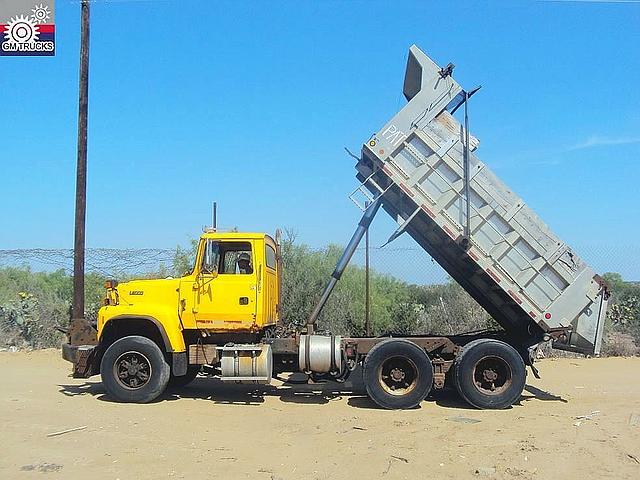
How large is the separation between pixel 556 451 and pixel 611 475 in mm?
888

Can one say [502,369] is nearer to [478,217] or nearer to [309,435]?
[478,217]

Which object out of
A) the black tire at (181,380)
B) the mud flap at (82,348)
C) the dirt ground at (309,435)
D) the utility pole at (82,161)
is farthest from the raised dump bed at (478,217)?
the utility pole at (82,161)

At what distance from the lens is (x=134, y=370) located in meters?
9.85

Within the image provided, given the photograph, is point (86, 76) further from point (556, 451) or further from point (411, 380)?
point (556, 451)

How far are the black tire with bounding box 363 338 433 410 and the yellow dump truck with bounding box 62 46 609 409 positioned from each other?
0.05 ft

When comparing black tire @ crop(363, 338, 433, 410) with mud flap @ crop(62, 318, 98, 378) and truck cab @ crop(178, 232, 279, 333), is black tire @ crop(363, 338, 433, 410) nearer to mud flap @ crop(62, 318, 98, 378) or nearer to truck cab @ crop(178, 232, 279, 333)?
truck cab @ crop(178, 232, 279, 333)

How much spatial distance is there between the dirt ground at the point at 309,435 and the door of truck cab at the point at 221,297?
1294 millimetres

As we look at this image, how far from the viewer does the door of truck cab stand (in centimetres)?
994

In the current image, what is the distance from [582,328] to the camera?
9.71 metres

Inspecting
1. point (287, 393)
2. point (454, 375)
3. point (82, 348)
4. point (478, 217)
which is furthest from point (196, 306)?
point (478, 217)

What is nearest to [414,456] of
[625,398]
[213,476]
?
[213,476]

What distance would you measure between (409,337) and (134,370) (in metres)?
4.35

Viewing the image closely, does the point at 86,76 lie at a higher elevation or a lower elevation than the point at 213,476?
higher

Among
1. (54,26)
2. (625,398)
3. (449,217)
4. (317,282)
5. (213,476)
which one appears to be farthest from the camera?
(317,282)
